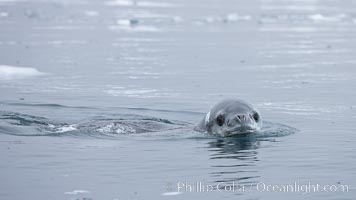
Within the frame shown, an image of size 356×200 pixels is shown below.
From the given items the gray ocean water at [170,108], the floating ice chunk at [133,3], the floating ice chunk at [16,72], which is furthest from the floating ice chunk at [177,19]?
the floating ice chunk at [16,72]

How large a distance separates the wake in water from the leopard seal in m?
0.22

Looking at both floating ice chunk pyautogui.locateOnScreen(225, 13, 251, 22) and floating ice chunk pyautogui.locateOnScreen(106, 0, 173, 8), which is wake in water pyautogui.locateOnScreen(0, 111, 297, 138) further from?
floating ice chunk pyautogui.locateOnScreen(106, 0, 173, 8)

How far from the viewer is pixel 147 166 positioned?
10000 millimetres

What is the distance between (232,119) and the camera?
39.1 feet

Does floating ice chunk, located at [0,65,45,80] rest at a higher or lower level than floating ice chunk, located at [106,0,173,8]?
lower

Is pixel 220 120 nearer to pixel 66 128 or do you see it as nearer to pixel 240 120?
pixel 240 120

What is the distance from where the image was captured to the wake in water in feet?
40.7

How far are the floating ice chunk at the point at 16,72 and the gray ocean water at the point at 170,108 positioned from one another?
5 cm

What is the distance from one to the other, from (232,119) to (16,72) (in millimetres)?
9815

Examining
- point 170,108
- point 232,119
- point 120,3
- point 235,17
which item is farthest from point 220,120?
point 120,3

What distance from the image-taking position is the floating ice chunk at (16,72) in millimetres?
19828

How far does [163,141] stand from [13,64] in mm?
11176

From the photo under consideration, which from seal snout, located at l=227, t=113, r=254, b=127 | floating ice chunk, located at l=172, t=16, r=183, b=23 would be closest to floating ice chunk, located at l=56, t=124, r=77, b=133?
seal snout, located at l=227, t=113, r=254, b=127

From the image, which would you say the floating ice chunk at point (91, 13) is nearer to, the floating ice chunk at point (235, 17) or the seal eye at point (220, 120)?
the floating ice chunk at point (235, 17)
